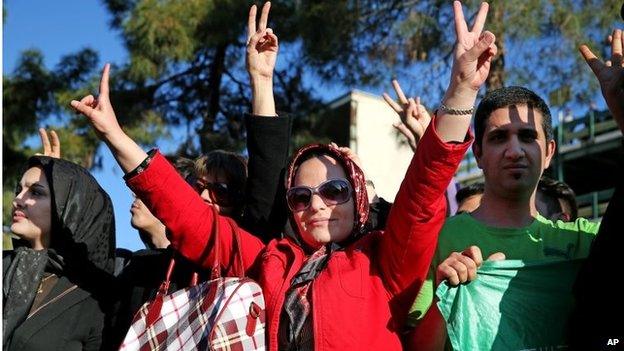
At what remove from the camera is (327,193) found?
2.72 meters

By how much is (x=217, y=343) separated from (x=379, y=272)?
50 cm

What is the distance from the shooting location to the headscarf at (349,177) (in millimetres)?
2762

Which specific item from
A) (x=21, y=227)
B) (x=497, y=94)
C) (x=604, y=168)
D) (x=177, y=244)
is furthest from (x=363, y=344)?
(x=604, y=168)

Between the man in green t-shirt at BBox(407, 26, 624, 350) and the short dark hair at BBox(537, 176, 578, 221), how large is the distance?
1.37 m

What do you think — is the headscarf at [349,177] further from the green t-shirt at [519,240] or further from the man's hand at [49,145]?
the man's hand at [49,145]

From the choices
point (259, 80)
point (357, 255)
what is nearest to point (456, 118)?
point (357, 255)

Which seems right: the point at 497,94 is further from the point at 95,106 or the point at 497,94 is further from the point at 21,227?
the point at 21,227

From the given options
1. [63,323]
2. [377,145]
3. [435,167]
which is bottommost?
[63,323]

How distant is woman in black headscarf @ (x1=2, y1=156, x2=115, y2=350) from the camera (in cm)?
336

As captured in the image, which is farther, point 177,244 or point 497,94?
point 497,94

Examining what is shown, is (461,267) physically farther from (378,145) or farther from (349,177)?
(378,145)

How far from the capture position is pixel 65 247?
3512 mm

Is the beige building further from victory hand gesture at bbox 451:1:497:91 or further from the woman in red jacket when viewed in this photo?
victory hand gesture at bbox 451:1:497:91

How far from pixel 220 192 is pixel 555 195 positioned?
1.75 metres
